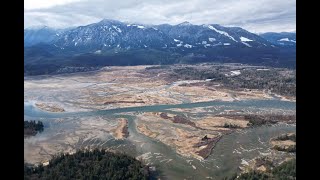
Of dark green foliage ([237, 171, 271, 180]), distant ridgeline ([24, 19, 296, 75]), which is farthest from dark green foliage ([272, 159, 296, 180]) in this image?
distant ridgeline ([24, 19, 296, 75])

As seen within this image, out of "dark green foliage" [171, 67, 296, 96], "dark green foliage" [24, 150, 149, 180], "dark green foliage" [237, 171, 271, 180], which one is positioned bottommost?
"dark green foliage" [237, 171, 271, 180]

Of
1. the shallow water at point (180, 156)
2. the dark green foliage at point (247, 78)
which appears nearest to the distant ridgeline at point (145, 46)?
the dark green foliage at point (247, 78)

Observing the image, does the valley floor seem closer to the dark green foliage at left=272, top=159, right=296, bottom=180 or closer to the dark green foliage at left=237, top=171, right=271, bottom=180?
the dark green foliage at left=237, top=171, right=271, bottom=180

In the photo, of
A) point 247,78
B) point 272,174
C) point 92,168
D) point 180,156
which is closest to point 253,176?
point 272,174

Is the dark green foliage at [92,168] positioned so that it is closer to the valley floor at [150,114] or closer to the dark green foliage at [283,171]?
the valley floor at [150,114]

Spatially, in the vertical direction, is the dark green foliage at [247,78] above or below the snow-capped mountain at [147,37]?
below
